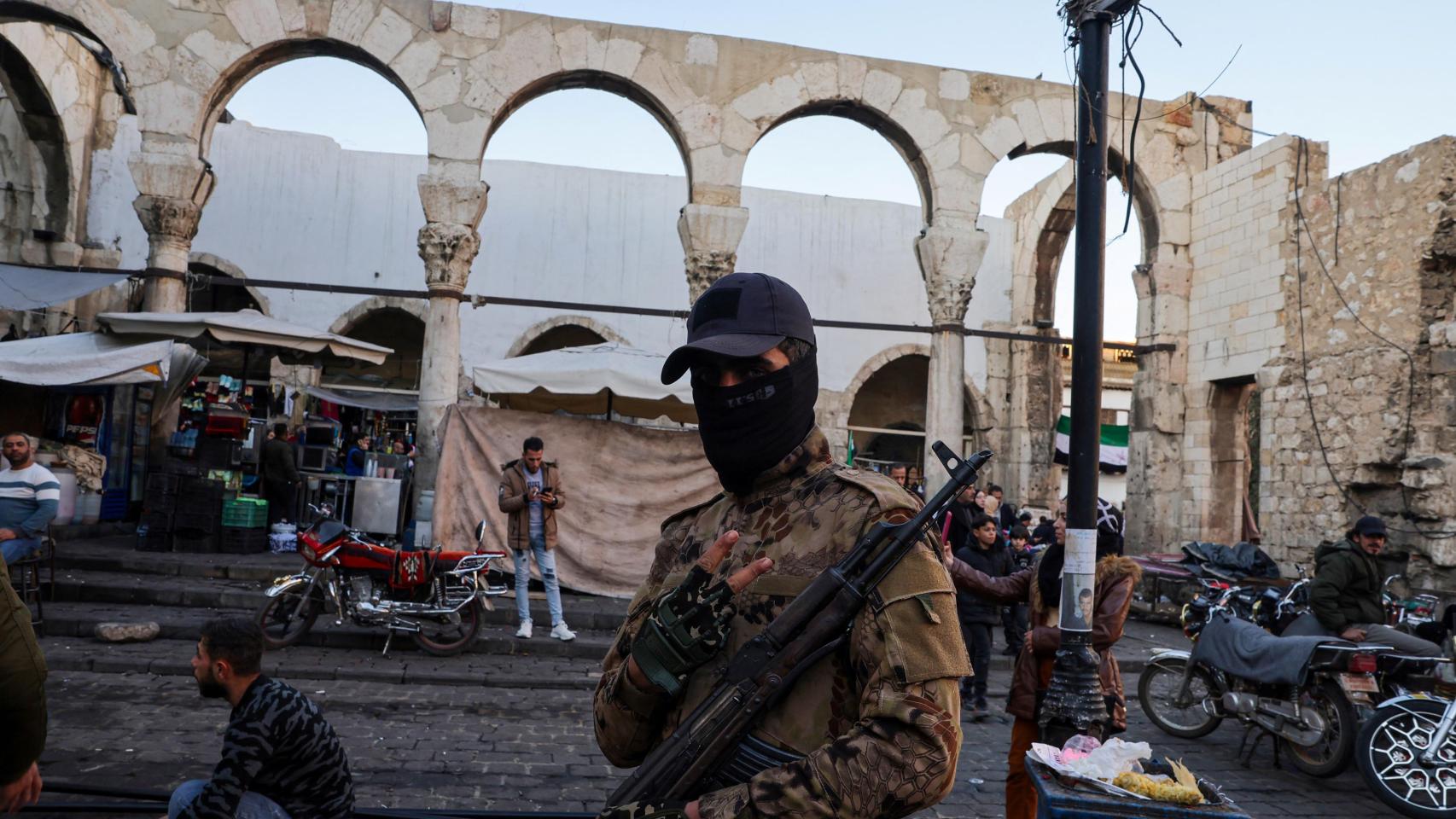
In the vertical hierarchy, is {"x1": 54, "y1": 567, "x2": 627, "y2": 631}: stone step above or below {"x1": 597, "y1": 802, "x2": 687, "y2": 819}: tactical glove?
below

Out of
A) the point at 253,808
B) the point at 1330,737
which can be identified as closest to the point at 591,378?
the point at 1330,737

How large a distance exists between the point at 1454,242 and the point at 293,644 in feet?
40.0

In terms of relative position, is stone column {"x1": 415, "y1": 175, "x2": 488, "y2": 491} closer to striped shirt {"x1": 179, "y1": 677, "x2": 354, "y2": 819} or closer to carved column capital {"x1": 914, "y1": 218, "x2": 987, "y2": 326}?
carved column capital {"x1": 914, "y1": 218, "x2": 987, "y2": 326}

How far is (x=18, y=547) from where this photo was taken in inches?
287

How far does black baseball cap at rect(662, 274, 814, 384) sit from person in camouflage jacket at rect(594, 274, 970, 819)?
0.06ft

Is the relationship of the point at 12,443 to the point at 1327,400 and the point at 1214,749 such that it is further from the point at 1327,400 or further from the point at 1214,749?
the point at 1327,400

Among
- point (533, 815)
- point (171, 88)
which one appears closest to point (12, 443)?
point (533, 815)

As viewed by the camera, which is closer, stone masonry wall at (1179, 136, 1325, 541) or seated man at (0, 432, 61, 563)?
seated man at (0, 432, 61, 563)

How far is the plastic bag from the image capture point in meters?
3.11

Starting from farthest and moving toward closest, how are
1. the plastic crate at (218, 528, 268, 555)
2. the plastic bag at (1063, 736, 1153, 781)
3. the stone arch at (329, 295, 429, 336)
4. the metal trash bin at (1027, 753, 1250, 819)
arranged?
the stone arch at (329, 295, 429, 336) → the plastic crate at (218, 528, 268, 555) → the plastic bag at (1063, 736, 1153, 781) → the metal trash bin at (1027, 753, 1250, 819)

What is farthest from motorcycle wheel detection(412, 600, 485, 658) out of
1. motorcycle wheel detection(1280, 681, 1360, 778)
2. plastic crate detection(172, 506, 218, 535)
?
motorcycle wheel detection(1280, 681, 1360, 778)

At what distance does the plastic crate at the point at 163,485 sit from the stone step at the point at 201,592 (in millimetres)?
713

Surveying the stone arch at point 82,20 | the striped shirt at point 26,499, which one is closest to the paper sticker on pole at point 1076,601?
the striped shirt at point 26,499

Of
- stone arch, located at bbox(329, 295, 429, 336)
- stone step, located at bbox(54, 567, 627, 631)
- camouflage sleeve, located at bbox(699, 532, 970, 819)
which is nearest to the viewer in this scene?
camouflage sleeve, located at bbox(699, 532, 970, 819)
